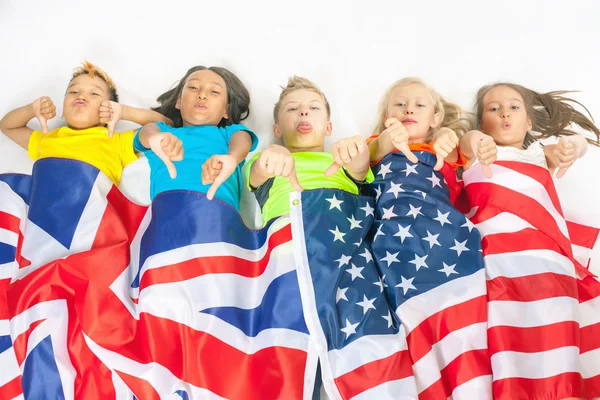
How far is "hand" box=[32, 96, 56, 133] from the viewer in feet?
5.20

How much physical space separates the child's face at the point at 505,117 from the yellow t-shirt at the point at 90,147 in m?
1.16

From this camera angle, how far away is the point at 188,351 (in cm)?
119

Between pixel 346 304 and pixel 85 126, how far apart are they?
101 centimetres

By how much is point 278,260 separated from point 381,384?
0.38 metres

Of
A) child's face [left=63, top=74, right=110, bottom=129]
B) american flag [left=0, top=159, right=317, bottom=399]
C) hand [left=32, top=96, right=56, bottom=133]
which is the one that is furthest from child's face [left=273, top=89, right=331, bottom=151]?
hand [left=32, top=96, right=56, bottom=133]

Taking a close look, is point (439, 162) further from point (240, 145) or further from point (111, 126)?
point (111, 126)

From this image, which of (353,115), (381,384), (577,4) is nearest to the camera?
(381,384)

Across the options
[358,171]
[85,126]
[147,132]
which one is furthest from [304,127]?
[85,126]

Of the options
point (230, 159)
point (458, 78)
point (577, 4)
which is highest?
point (577, 4)

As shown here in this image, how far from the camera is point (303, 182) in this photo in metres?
1.50

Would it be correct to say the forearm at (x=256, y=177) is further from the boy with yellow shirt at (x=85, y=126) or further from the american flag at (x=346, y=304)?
the boy with yellow shirt at (x=85, y=126)

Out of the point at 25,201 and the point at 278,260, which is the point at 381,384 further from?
the point at 25,201

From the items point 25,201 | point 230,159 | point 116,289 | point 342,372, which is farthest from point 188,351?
point 25,201

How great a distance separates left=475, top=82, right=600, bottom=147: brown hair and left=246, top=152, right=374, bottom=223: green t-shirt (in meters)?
0.60
